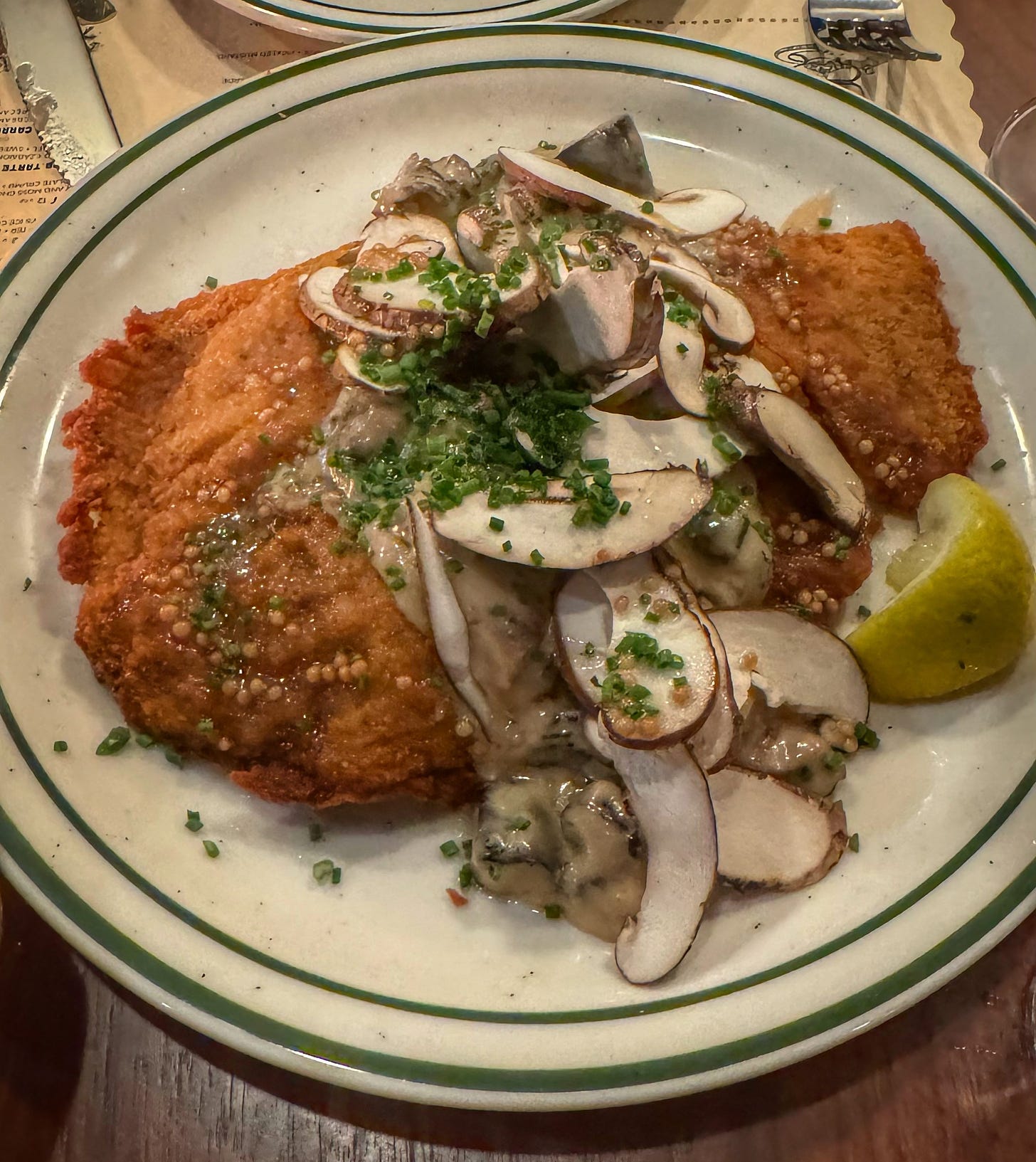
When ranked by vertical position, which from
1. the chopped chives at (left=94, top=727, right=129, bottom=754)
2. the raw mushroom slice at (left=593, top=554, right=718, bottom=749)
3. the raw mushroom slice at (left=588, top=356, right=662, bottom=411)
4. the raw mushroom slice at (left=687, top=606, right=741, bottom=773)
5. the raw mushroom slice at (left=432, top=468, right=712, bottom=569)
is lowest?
the raw mushroom slice at (left=687, top=606, right=741, bottom=773)

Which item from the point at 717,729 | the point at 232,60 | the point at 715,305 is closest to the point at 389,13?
the point at 232,60

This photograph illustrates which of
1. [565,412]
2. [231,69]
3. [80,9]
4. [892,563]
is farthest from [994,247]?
[80,9]

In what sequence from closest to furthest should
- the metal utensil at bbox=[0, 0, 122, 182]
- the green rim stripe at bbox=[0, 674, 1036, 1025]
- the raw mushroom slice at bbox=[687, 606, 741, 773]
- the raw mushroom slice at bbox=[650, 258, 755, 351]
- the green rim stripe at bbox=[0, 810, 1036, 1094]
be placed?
1. the green rim stripe at bbox=[0, 810, 1036, 1094]
2. the green rim stripe at bbox=[0, 674, 1036, 1025]
3. the raw mushroom slice at bbox=[687, 606, 741, 773]
4. the raw mushroom slice at bbox=[650, 258, 755, 351]
5. the metal utensil at bbox=[0, 0, 122, 182]

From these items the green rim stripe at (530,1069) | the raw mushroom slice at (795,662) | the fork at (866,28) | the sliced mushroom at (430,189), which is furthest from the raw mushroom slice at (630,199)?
the green rim stripe at (530,1069)

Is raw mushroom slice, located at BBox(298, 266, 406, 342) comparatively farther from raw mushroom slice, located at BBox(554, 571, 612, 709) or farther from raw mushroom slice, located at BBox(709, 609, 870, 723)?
raw mushroom slice, located at BBox(709, 609, 870, 723)

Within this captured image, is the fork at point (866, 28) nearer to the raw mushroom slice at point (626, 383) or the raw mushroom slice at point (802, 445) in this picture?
the raw mushroom slice at point (802, 445)

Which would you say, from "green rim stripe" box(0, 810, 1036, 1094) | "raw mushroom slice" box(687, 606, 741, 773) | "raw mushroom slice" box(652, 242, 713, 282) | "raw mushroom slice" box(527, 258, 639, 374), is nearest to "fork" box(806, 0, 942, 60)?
"raw mushroom slice" box(652, 242, 713, 282)
